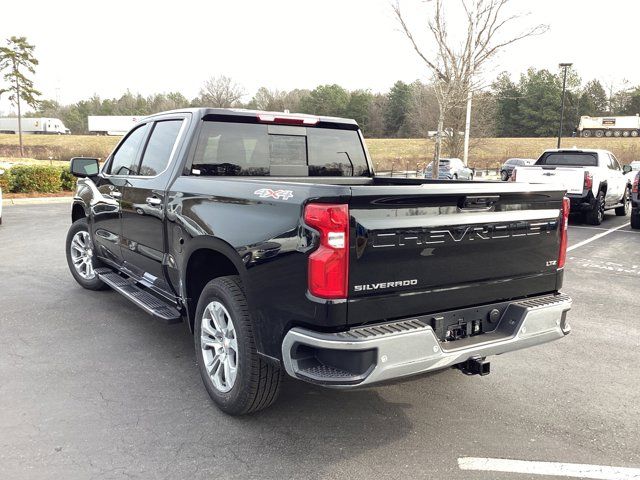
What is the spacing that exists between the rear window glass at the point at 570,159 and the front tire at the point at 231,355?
13.3 metres

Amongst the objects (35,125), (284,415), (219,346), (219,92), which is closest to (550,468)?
(284,415)

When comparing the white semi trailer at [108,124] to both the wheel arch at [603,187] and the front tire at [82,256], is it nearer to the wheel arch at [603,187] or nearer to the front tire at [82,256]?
the wheel arch at [603,187]

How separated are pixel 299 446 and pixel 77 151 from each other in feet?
183

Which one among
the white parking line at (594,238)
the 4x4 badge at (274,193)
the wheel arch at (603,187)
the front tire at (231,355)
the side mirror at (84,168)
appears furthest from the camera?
the wheel arch at (603,187)

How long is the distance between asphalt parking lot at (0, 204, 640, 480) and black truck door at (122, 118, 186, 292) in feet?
2.29

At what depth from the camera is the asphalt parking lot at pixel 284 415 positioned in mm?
3027

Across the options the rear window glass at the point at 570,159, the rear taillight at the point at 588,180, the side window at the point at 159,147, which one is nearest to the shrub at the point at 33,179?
the side window at the point at 159,147

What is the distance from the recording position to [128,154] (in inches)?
211

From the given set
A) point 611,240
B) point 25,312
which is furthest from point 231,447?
point 611,240

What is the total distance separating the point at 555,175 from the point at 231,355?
11293 mm

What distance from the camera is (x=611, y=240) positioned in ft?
38.0

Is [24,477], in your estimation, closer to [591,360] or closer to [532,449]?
[532,449]

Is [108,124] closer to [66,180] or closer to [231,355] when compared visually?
[66,180]

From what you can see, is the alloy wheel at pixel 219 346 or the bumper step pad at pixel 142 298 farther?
the bumper step pad at pixel 142 298
